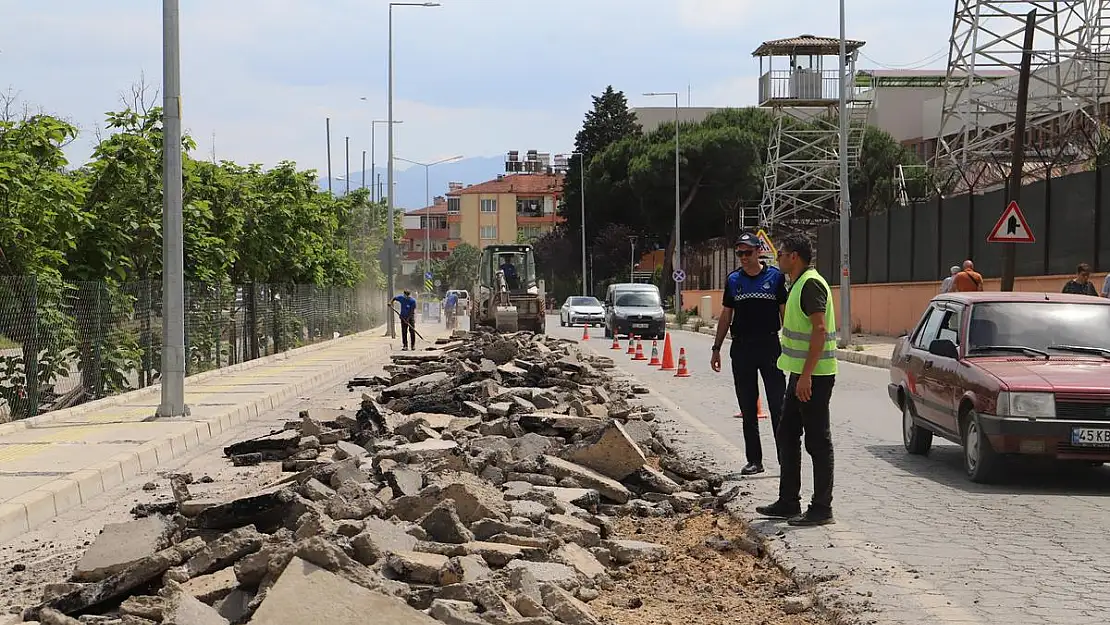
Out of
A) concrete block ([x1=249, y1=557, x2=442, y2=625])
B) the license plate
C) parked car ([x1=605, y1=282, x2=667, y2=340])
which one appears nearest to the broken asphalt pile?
concrete block ([x1=249, y1=557, x2=442, y2=625])

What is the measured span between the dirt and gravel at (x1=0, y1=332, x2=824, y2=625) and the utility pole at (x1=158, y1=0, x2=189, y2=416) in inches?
168

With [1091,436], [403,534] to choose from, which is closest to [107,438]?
[403,534]

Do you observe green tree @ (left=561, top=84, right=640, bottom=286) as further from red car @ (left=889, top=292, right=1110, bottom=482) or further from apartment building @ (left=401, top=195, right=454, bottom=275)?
red car @ (left=889, top=292, right=1110, bottom=482)

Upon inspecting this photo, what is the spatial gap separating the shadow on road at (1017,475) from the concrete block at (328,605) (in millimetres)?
5861

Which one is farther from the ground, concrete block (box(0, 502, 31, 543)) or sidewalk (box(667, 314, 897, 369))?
concrete block (box(0, 502, 31, 543))

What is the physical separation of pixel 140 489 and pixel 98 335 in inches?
308

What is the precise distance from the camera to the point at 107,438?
43.9ft

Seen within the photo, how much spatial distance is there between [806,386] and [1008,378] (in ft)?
8.15

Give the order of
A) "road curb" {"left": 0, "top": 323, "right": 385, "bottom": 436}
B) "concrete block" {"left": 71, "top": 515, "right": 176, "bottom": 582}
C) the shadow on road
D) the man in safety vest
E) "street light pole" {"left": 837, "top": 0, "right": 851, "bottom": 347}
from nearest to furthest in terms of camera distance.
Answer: "concrete block" {"left": 71, "top": 515, "right": 176, "bottom": 582} → the man in safety vest → the shadow on road → "road curb" {"left": 0, "top": 323, "right": 385, "bottom": 436} → "street light pole" {"left": 837, "top": 0, "right": 851, "bottom": 347}

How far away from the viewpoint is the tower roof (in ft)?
180

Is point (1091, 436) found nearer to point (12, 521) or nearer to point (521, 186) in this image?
point (12, 521)

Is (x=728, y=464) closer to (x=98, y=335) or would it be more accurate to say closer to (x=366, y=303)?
(x=98, y=335)

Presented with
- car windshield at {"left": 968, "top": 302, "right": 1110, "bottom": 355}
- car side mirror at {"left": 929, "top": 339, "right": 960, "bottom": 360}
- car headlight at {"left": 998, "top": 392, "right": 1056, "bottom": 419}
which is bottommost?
car headlight at {"left": 998, "top": 392, "right": 1056, "bottom": 419}

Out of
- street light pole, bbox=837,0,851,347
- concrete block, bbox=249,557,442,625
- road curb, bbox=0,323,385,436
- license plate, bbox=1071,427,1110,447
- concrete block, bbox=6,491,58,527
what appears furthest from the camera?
street light pole, bbox=837,0,851,347
